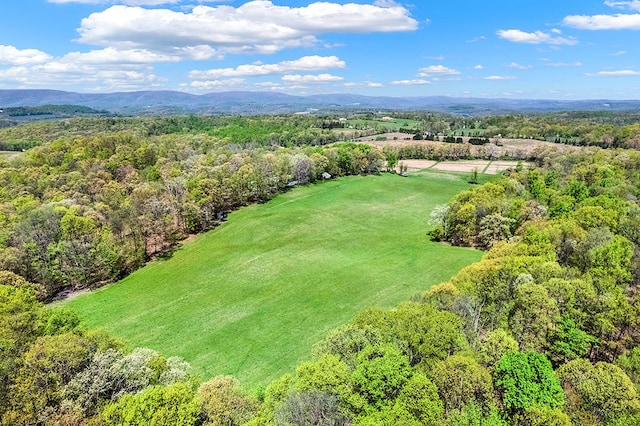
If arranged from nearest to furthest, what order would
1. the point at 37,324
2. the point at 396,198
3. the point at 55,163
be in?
the point at 37,324 < the point at 55,163 < the point at 396,198

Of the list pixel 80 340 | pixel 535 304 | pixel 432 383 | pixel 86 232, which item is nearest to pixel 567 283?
pixel 535 304

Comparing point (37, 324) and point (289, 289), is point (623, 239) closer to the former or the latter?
point (289, 289)

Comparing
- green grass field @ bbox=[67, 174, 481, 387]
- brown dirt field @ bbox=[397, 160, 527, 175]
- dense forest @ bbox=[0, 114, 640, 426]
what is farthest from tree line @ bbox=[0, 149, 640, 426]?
brown dirt field @ bbox=[397, 160, 527, 175]

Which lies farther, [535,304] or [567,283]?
[567,283]

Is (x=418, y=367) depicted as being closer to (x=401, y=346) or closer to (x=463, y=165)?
→ (x=401, y=346)

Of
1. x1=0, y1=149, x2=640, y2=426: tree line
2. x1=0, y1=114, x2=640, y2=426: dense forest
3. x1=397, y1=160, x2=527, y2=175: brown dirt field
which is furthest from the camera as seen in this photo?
x1=397, y1=160, x2=527, y2=175: brown dirt field

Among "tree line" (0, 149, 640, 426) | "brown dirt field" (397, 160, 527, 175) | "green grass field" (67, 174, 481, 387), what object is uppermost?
"brown dirt field" (397, 160, 527, 175)

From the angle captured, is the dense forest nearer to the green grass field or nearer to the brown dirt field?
the green grass field

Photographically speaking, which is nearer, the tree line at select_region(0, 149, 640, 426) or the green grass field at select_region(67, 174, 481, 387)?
the tree line at select_region(0, 149, 640, 426)

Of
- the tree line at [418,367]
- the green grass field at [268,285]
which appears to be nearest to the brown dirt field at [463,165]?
the green grass field at [268,285]

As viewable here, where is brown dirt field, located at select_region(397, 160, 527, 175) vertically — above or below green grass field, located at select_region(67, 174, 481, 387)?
Result: above
